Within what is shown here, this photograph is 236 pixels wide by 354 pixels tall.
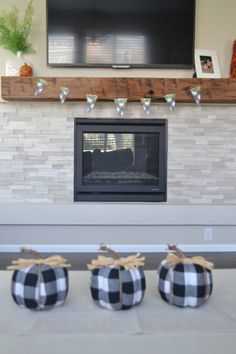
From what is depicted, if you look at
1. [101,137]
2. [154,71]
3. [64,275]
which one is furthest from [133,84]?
[64,275]

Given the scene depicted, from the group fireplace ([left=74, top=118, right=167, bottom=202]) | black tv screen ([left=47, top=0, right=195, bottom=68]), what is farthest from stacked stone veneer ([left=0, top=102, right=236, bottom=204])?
black tv screen ([left=47, top=0, right=195, bottom=68])

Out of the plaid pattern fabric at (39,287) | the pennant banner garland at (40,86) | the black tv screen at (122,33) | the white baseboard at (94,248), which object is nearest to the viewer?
the plaid pattern fabric at (39,287)

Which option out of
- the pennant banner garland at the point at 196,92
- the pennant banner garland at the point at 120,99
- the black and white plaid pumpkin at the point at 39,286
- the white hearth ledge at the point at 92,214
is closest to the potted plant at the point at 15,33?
the pennant banner garland at the point at 120,99

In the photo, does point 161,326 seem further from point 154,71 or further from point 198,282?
point 154,71

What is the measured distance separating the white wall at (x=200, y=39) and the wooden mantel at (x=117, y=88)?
0.19 meters

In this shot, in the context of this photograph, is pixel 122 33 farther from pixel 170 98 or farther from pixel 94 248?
pixel 94 248

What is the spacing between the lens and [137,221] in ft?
10.5

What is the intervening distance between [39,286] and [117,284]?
187 mm

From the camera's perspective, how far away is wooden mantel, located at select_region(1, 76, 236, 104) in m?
3.03

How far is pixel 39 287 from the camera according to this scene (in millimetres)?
901

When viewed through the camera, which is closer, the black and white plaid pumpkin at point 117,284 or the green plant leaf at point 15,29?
the black and white plaid pumpkin at point 117,284

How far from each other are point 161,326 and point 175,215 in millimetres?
2403

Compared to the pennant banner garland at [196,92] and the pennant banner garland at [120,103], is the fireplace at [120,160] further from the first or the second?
the pennant banner garland at [196,92]

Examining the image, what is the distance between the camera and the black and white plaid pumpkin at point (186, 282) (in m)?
0.93
